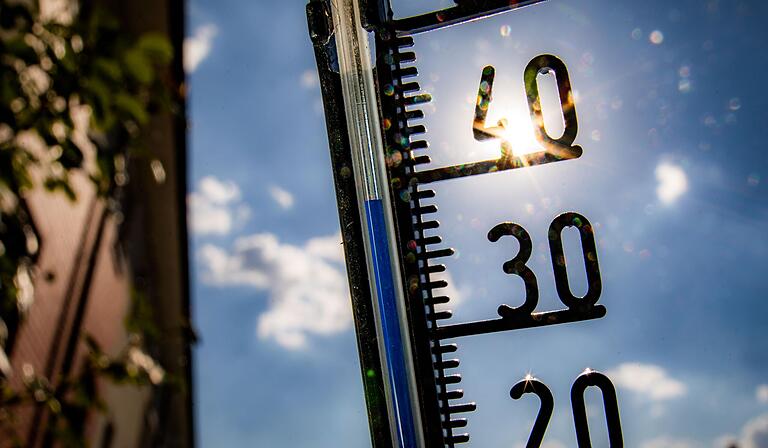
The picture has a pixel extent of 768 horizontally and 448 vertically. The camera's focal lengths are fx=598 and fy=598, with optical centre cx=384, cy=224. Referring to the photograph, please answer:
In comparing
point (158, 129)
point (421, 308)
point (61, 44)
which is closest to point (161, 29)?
point (158, 129)

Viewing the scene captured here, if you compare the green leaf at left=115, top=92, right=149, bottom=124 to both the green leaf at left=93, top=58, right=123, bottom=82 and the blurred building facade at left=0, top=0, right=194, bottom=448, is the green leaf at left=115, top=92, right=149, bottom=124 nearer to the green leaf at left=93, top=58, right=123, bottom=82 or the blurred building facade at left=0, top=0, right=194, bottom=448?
the green leaf at left=93, top=58, right=123, bottom=82

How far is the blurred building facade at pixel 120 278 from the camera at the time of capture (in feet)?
18.8

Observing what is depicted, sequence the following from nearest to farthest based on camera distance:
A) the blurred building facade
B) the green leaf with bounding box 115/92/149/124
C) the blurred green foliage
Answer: the blurred green foliage → the green leaf with bounding box 115/92/149/124 → the blurred building facade

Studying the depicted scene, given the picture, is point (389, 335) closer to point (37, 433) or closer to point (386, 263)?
point (386, 263)

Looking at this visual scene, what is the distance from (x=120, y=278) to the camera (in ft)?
28.6

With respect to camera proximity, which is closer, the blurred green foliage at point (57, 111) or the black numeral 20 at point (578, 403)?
the blurred green foliage at point (57, 111)

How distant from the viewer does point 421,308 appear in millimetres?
1789

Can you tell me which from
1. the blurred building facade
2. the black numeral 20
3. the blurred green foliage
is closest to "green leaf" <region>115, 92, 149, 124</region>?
the blurred green foliage

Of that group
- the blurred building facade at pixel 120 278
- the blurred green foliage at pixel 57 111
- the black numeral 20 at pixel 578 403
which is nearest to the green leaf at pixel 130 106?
the blurred green foliage at pixel 57 111

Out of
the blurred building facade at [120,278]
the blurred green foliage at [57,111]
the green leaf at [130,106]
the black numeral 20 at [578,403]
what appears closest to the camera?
the blurred green foliage at [57,111]

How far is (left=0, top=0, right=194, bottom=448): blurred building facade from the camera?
18.8ft

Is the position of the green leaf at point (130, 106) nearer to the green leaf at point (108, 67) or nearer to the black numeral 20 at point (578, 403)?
the green leaf at point (108, 67)

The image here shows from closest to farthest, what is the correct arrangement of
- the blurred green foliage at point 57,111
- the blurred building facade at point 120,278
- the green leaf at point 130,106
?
the blurred green foliage at point 57,111 → the green leaf at point 130,106 → the blurred building facade at point 120,278

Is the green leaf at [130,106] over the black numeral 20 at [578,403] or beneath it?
over
